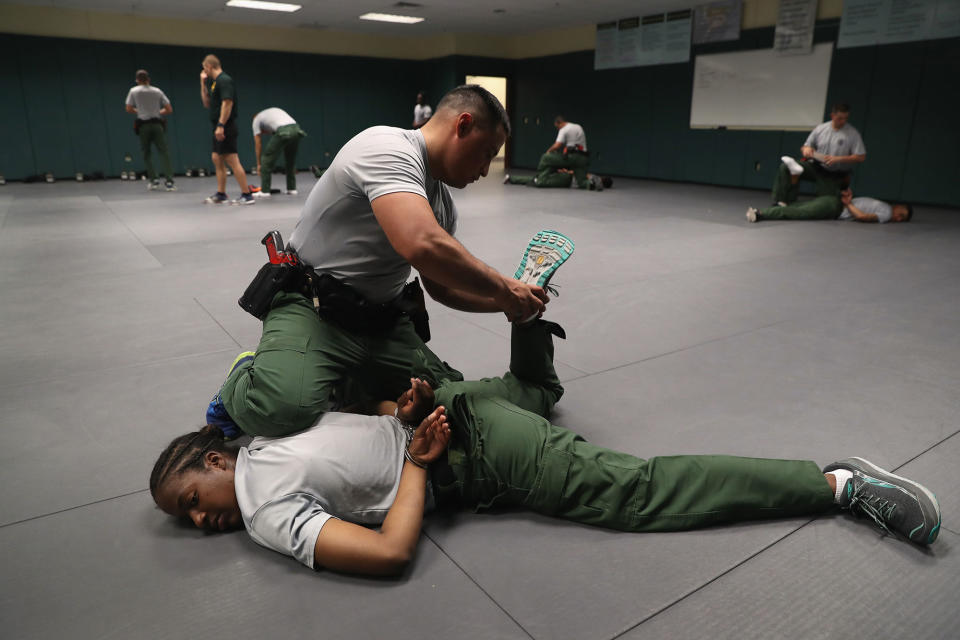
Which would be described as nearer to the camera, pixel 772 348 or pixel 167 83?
pixel 772 348

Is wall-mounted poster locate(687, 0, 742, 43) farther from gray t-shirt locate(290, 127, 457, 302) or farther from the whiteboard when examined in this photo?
gray t-shirt locate(290, 127, 457, 302)

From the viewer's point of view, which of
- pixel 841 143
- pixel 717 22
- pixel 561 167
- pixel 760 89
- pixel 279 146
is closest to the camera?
pixel 841 143

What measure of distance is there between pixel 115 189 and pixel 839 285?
1118cm

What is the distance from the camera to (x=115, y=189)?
10.7 metres

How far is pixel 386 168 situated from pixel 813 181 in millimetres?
7654

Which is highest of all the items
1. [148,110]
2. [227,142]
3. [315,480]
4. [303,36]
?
[303,36]

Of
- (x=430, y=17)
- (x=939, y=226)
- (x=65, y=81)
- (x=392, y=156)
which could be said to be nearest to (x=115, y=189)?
(x=65, y=81)

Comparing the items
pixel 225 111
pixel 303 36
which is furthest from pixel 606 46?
pixel 225 111

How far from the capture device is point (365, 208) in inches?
75.8

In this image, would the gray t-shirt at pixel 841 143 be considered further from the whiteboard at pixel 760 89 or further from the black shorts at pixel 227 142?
the black shorts at pixel 227 142

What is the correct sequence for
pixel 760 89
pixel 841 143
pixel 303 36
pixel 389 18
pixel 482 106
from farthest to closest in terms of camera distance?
pixel 303 36, pixel 389 18, pixel 760 89, pixel 841 143, pixel 482 106

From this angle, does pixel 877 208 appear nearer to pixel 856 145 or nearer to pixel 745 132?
pixel 856 145

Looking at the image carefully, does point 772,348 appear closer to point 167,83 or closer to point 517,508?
point 517,508

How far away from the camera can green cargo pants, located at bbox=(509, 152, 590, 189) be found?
10805mm
